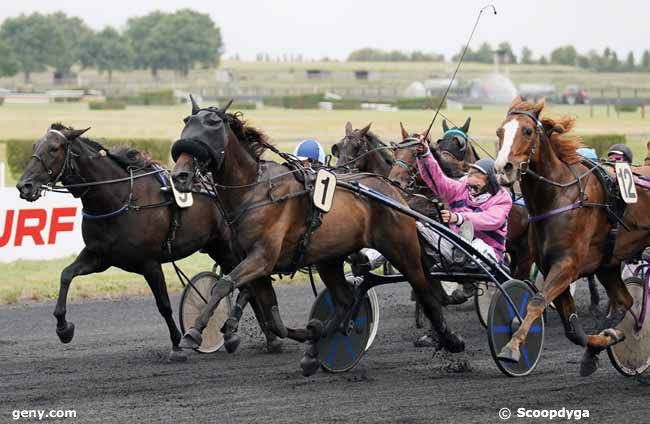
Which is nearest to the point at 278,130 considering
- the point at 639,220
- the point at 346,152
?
the point at 346,152

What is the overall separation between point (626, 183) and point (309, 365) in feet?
7.78

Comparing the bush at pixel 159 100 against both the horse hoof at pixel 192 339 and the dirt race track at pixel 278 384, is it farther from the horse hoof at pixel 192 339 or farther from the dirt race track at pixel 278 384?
the horse hoof at pixel 192 339

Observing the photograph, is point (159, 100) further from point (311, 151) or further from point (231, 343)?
point (231, 343)

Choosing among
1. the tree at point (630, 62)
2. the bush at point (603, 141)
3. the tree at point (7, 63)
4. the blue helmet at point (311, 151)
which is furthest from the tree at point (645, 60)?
the blue helmet at point (311, 151)

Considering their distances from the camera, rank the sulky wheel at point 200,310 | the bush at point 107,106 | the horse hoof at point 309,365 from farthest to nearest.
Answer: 1. the bush at point 107,106
2. the sulky wheel at point 200,310
3. the horse hoof at point 309,365

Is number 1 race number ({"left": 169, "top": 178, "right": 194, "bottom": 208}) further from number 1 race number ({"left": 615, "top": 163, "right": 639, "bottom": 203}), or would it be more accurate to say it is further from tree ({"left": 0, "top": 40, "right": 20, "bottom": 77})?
tree ({"left": 0, "top": 40, "right": 20, "bottom": 77})

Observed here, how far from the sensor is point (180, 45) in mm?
118562

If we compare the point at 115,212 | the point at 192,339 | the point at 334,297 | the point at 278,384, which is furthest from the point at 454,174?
the point at 192,339

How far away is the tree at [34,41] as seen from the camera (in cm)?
11319

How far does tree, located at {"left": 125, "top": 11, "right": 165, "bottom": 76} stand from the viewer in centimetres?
12038

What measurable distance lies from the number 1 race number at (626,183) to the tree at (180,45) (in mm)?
110553

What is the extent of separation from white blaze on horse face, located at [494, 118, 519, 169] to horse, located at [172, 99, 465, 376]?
1108mm

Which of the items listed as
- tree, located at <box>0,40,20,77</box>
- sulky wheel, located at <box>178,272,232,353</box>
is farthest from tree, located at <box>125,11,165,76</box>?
sulky wheel, located at <box>178,272,232,353</box>

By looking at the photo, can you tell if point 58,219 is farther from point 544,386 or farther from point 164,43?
point 164,43
